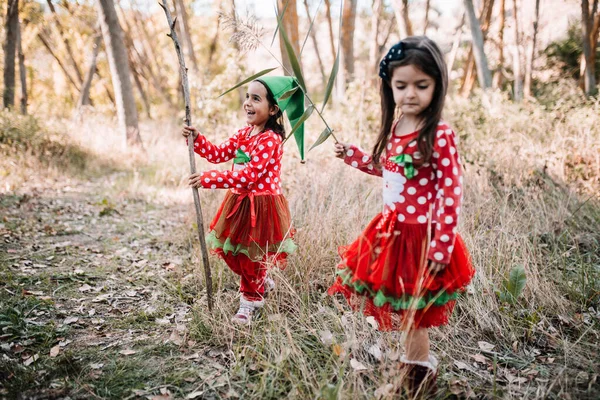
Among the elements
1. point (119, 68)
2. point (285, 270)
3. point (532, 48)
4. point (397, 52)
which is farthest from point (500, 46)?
point (397, 52)

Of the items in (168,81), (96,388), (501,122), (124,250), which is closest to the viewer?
(96,388)

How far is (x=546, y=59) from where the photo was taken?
10594 millimetres

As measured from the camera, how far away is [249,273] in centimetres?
263

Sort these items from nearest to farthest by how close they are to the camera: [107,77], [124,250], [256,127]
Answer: [256,127] < [124,250] < [107,77]

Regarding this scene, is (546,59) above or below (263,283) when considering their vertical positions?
above

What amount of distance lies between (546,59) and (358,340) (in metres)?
11.2

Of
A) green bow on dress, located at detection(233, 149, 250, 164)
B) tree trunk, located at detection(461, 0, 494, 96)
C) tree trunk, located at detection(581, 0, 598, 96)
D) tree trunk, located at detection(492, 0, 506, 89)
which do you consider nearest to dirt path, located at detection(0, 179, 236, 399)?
green bow on dress, located at detection(233, 149, 250, 164)

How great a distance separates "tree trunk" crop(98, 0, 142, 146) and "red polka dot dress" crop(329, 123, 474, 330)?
289 inches

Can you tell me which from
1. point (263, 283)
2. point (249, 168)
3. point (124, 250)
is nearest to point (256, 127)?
point (249, 168)

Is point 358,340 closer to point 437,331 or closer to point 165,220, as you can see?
point 437,331

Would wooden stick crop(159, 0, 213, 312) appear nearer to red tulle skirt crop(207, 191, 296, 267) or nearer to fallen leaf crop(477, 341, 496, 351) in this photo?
red tulle skirt crop(207, 191, 296, 267)

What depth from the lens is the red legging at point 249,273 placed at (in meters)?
2.63

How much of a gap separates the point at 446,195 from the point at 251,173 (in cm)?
120

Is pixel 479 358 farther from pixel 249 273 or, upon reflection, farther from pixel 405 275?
pixel 249 273
